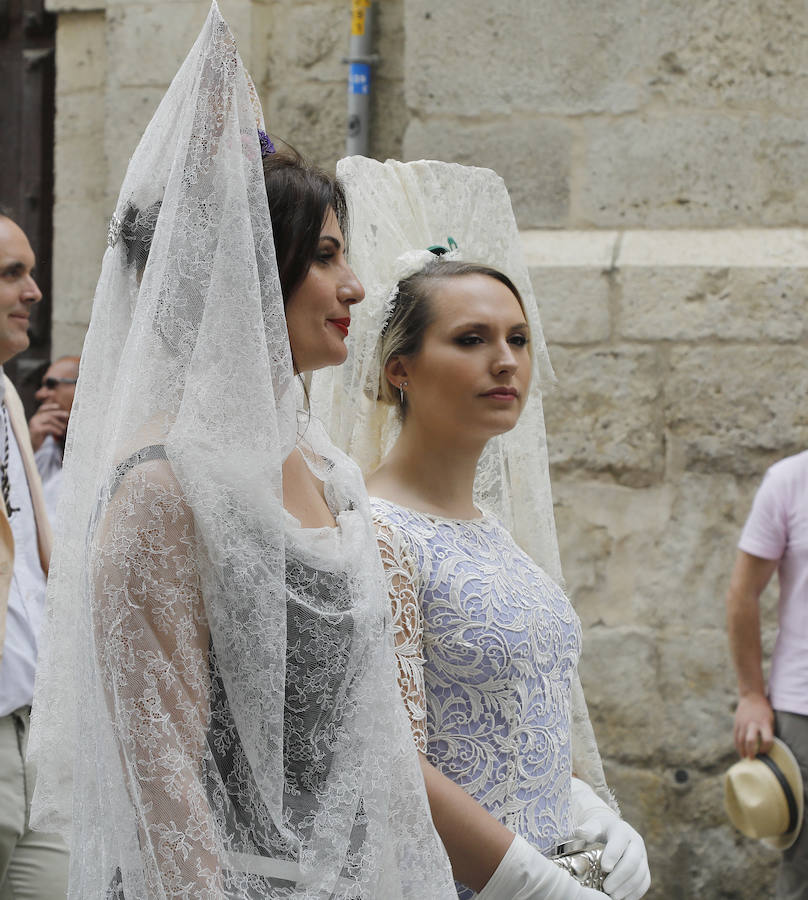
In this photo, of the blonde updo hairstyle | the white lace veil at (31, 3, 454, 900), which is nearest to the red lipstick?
the white lace veil at (31, 3, 454, 900)

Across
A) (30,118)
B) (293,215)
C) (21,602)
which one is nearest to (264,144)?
(293,215)

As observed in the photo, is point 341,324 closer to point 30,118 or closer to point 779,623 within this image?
point 779,623

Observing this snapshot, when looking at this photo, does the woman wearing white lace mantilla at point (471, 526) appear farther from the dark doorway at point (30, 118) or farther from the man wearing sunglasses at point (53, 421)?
the dark doorway at point (30, 118)

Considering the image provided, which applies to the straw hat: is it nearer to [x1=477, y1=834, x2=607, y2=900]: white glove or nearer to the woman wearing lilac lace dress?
the woman wearing lilac lace dress

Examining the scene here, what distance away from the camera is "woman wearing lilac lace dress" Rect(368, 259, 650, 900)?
69.6 inches

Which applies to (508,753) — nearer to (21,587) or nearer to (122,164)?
(21,587)

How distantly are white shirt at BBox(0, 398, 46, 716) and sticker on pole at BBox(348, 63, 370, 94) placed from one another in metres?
1.91

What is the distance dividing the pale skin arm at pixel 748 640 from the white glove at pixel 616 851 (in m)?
1.39

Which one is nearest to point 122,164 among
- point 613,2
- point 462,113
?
point 462,113

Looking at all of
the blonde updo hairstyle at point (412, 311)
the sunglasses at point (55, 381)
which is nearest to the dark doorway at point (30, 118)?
the sunglasses at point (55, 381)

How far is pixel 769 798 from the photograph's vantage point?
3.23m

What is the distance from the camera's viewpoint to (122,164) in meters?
4.37

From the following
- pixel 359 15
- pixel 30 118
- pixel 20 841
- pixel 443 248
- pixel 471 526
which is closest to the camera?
pixel 471 526

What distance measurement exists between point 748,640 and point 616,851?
1661 millimetres
